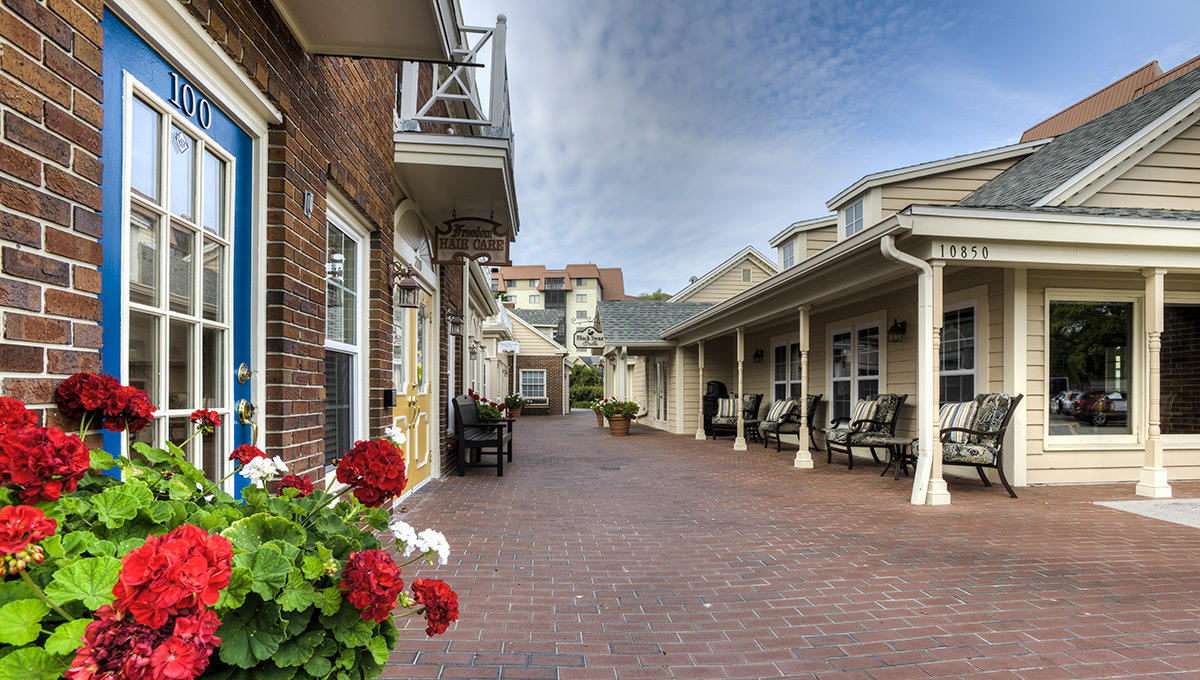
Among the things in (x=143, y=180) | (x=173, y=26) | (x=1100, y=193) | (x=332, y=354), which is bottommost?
(x=332, y=354)

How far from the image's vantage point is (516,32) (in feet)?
23.2

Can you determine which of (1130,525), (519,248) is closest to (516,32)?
(1130,525)

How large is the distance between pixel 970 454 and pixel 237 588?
6957 millimetres

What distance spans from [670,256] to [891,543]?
52854 mm

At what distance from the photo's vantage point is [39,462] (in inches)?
38.7

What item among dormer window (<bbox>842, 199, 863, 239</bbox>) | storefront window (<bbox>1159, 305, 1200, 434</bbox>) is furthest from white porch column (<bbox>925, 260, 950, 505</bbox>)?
dormer window (<bbox>842, 199, 863, 239</bbox>)

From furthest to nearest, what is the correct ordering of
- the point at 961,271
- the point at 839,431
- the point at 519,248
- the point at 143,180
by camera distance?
the point at 519,248, the point at 839,431, the point at 961,271, the point at 143,180

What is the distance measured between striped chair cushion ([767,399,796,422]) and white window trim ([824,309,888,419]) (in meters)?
0.66

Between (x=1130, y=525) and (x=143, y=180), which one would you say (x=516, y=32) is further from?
(x=1130, y=525)

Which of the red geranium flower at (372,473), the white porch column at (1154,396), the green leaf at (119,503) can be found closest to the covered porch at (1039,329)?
the white porch column at (1154,396)

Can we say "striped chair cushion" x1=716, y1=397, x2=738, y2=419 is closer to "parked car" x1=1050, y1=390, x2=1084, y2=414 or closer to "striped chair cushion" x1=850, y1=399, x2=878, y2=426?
"striped chair cushion" x1=850, y1=399, x2=878, y2=426

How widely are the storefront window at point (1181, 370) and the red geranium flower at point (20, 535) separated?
389 inches

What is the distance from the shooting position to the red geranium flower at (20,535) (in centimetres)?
82

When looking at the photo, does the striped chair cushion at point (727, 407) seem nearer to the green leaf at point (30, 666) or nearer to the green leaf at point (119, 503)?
the green leaf at point (119, 503)
